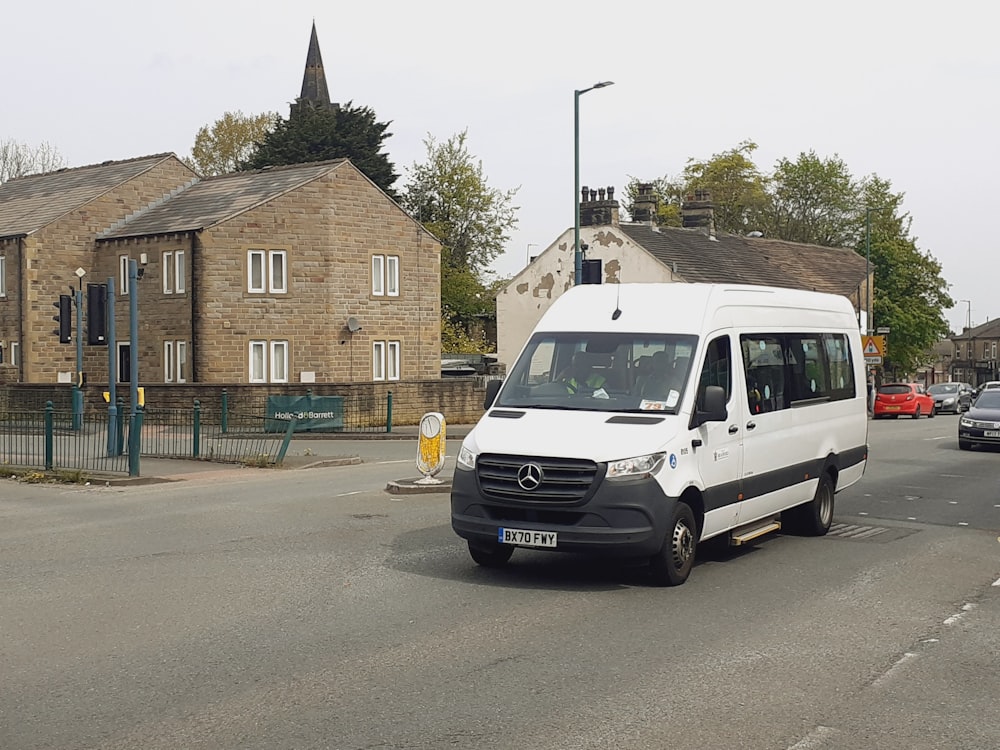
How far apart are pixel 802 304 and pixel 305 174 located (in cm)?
3248

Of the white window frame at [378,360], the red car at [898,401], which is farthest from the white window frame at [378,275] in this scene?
the red car at [898,401]

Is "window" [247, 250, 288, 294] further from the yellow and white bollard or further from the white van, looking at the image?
the white van

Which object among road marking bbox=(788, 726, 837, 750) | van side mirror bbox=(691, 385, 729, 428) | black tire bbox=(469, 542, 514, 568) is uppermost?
van side mirror bbox=(691, 385, 729, 428)

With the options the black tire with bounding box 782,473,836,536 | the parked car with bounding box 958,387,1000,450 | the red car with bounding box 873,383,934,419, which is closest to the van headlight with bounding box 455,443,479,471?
the black tire with bounding box 782,473,836,536

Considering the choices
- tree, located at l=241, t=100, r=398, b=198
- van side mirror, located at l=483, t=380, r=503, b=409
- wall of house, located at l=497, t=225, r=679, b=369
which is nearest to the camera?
van side mirror, located at l=483, t=380, r=503, b=409

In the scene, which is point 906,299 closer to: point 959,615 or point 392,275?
point 392,275

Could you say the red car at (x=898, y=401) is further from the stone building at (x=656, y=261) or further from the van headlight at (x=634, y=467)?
the van headlight at (x=634, y=467)

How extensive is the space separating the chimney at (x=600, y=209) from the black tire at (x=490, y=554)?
44622 millimetres

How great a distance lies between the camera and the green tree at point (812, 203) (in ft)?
264

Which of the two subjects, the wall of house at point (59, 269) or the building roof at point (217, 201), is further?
the wall of house at point (59, 269)

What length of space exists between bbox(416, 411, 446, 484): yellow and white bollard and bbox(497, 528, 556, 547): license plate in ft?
23.4

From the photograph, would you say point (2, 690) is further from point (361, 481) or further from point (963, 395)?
point (963, 395)

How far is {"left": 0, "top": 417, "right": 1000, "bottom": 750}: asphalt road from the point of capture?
19.6 ft

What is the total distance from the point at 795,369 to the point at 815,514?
5.17 ft
